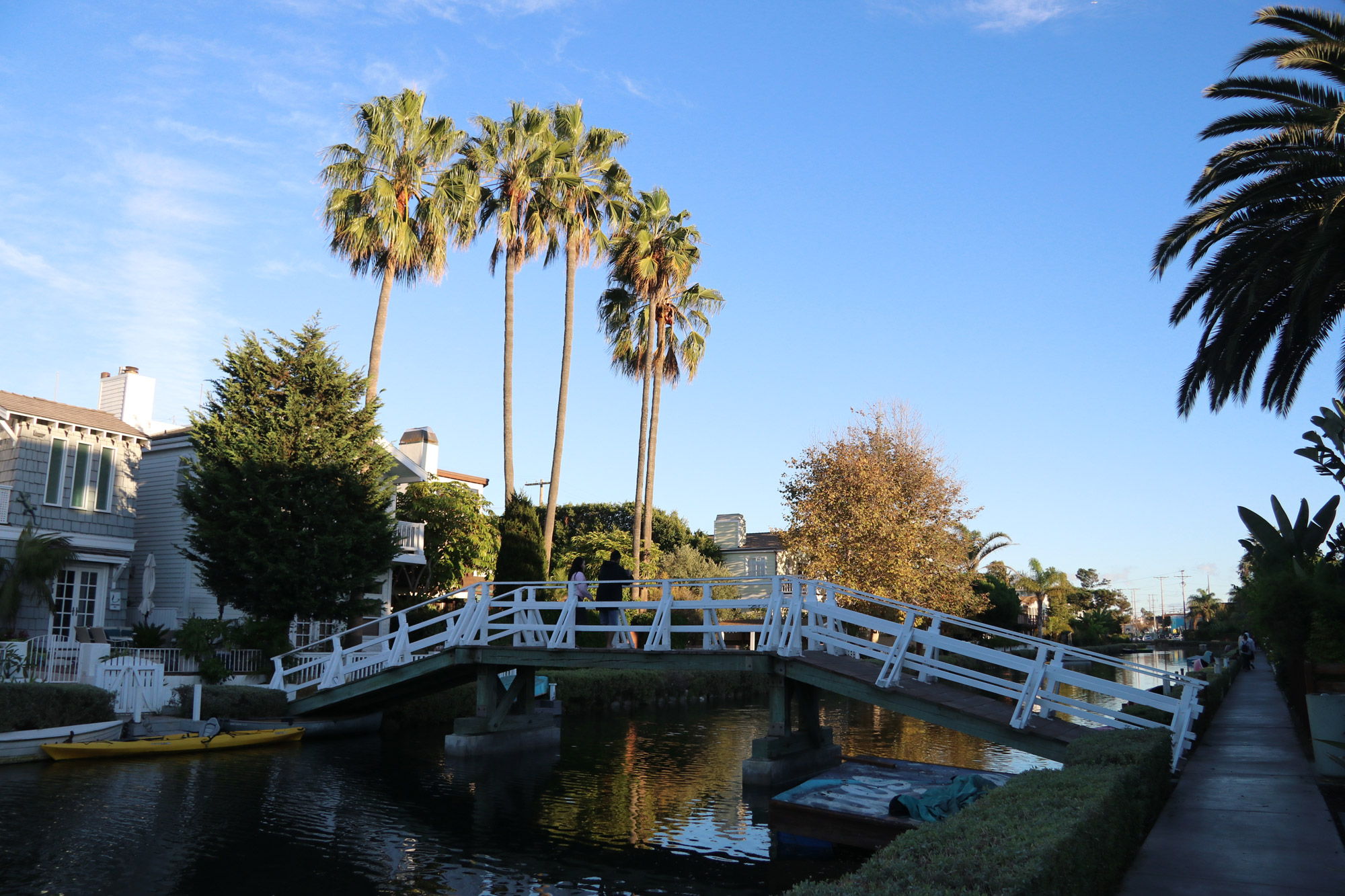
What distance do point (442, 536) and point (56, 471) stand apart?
42.0 feet

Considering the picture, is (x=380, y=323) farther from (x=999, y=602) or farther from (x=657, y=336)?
(x=999, y=602)

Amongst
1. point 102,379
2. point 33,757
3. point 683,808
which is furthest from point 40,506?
point 683,808

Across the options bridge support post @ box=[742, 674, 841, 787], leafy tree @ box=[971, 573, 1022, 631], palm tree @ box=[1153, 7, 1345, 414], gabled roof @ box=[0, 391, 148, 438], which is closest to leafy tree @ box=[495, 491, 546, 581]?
gabled roof @ box=[0, 391, 148, 438]

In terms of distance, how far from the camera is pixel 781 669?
626 inches

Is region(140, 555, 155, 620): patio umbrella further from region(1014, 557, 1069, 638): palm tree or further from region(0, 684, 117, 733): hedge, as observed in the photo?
region(1014, 557, 1069, 638): palm tree

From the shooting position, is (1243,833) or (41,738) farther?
(41,738)

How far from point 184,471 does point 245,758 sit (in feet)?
33.9

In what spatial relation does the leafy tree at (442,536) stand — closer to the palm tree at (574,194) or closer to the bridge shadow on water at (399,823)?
the palm tree at (574,194)

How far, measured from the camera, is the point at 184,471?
25.9m

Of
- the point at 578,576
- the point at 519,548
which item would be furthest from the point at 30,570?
the point at 519,548

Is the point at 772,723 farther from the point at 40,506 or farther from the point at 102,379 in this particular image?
the point at 102,379

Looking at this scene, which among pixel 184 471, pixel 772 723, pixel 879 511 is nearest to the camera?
pixel 772 723

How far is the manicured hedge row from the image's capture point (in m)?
5.05

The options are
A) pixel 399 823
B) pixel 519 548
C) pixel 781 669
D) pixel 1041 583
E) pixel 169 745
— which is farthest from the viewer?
pixel 1041 583
